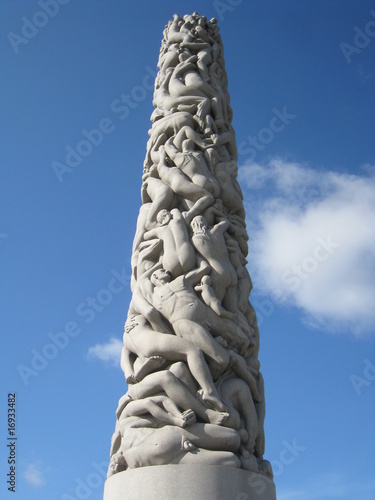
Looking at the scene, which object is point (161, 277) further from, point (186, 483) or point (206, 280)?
point (186, 483)

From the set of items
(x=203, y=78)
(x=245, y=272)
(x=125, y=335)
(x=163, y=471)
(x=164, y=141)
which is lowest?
(x=163, y=471)

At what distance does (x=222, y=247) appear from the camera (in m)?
7.70

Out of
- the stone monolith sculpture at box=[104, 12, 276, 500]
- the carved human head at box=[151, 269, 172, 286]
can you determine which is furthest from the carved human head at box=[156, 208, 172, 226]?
the carved human head at box=[151, 269, 172, 286]

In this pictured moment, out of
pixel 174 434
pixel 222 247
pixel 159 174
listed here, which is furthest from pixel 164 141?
pixel 174 434

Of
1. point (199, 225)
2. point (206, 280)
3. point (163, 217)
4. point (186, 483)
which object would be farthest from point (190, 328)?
point (163, 217)

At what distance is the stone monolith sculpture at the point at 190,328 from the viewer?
239 inches

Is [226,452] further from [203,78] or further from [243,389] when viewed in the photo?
[203,78]

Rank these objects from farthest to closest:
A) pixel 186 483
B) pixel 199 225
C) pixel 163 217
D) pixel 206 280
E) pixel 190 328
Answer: pixel 163 217 < pixel 199 225 < pixel 206 280 < pixel 190 328 < pixel 186 483

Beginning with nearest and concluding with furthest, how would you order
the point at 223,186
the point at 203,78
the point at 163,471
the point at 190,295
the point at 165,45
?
1. the point at 163,471
2. the point at 190,295
3. the point at 223,186
4. the point at 203,78
5. the point at 165,45

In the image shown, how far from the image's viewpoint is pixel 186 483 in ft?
19.1

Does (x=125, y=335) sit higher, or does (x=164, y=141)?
(x=164, y=141)

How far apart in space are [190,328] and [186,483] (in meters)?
1.76

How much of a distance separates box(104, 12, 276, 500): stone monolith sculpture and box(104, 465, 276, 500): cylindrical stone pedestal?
10 millimetres

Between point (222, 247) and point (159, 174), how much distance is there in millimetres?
1703
